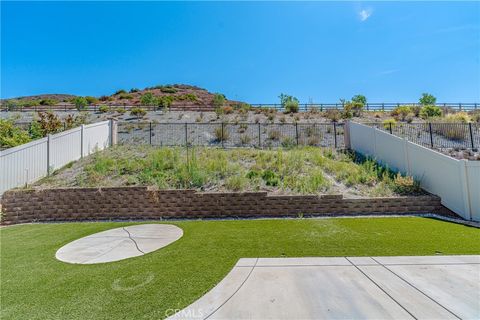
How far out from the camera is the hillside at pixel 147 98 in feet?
120

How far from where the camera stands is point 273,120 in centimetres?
2284

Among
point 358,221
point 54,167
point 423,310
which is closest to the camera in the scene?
point 423,310

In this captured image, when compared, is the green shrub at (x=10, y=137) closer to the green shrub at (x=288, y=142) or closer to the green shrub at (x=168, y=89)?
the green shrub at (x=288, y=142)

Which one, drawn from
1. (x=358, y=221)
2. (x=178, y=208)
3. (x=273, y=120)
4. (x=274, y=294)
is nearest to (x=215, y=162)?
(x=178, y=208)

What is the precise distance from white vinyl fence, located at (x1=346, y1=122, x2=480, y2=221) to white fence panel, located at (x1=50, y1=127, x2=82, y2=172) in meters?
12.9

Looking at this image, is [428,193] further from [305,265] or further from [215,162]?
[215,162]

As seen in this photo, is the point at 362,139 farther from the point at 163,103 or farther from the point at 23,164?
the point at 163,103

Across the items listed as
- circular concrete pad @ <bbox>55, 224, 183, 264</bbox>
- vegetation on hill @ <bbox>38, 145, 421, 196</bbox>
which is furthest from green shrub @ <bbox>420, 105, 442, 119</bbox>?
circular concrete pad @ <bbox>55, 224, 183, 264</bbox>

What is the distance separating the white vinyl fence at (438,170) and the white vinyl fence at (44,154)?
506 inches

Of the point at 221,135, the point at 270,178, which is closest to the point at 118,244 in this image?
the point at 270,178

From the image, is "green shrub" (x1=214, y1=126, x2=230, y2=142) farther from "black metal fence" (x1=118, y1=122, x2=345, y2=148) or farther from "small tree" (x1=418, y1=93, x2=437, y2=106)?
"small tree" (x1=418, y1=93, x2=437, y2=106)

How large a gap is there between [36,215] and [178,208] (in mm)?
4467

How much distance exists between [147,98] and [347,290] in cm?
3655

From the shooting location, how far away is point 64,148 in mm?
9797
